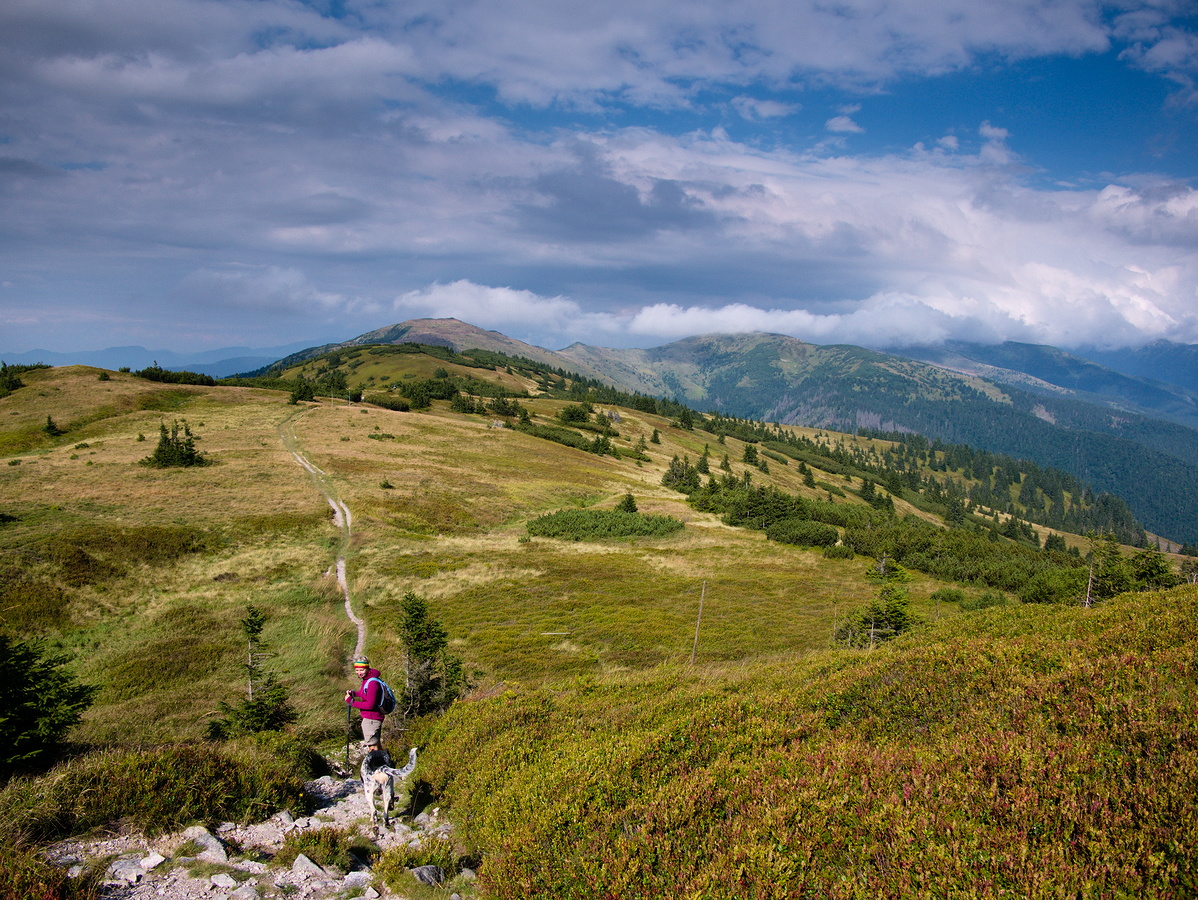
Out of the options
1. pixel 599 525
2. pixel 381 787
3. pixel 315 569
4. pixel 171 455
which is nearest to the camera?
pixel 381 787

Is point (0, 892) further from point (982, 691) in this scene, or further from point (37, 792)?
point (982, 691)

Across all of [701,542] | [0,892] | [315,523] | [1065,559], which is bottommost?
[1065,559]

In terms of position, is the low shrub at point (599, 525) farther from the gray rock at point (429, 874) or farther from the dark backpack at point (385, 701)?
the gray rock at point (429, 874)

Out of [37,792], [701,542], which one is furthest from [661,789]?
[701,542]

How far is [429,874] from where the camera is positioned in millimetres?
8383

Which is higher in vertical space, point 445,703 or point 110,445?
point 110,445

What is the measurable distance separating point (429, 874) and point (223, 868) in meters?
2.90

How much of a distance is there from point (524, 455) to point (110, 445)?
55.7 meters

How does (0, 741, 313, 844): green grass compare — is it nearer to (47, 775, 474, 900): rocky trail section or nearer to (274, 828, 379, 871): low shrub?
(47, 775, 474, 900): rocky trail section

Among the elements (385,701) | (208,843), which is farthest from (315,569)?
(208,843)

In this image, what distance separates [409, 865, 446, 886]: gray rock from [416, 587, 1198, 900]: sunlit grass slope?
0.86 metres

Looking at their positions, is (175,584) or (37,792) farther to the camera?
(175,584)

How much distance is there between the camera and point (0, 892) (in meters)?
5.95

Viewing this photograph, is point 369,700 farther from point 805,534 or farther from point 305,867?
point 805,534
